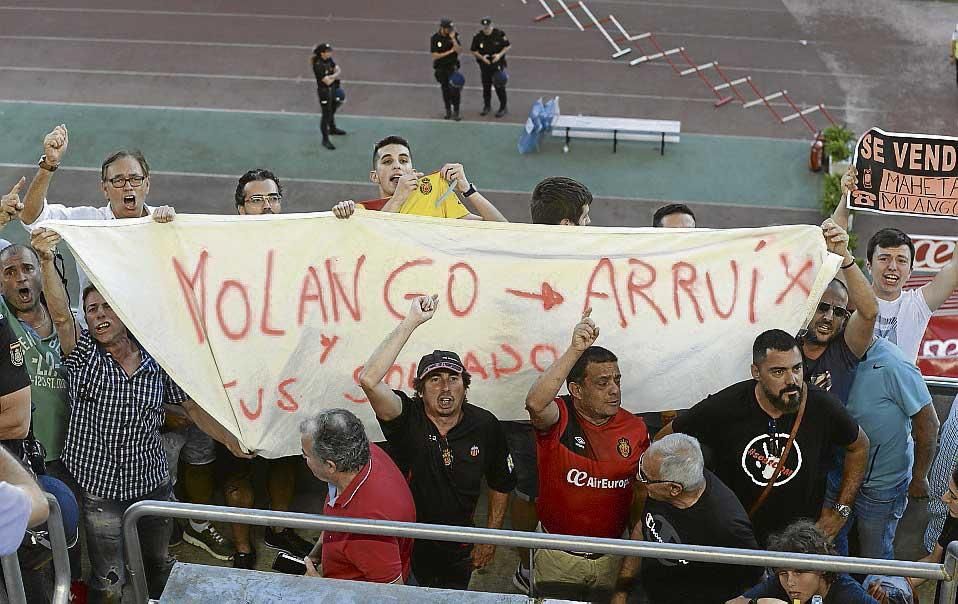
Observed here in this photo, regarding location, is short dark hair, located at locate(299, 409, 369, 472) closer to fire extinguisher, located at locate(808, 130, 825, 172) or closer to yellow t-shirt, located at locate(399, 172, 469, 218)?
yellow t-shirt, located at locate(399, 172, 469, 218)

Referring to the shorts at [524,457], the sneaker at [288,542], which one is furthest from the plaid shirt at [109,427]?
the shorts at [524,457]

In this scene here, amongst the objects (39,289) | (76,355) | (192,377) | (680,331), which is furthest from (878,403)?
(39,289)

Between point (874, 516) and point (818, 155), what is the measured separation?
9931 millimetres

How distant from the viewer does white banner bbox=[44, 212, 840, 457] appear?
19.5ft

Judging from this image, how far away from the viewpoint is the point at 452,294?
604 centimetres

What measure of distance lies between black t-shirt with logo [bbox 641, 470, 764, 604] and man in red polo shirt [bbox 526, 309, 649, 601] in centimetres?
31

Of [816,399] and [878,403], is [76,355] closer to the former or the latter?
[816,399]

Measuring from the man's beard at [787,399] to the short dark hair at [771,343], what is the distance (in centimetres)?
18

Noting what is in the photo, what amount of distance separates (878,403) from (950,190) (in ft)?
11.0

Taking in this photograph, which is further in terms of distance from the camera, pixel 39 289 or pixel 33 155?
pixel 33 155

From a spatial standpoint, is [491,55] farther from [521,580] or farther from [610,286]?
[521,580]

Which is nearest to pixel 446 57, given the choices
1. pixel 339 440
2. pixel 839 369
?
pixel 839 369

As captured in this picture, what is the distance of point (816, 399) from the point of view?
5340 millimetres

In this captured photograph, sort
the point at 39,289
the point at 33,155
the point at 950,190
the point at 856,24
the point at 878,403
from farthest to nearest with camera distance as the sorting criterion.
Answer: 1. the point at 856,24
2. the point at 33,155
3. the point at 950,190
4. the point at 39,289
5. the point at 878,403
